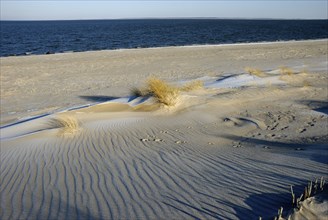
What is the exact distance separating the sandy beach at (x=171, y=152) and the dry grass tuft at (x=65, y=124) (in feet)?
0.10

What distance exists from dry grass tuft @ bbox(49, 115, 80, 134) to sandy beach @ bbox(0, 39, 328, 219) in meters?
0.03

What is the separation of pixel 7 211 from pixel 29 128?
446cm

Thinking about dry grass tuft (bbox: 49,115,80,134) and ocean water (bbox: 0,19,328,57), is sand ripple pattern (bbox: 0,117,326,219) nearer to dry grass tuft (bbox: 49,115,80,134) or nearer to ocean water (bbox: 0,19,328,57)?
dry grass tuft (bbox: 49,115,80,134)

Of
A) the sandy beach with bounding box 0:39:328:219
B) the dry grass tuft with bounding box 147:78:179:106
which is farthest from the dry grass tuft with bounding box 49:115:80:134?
the dry grass tuft with bounding box 147:78:179:106

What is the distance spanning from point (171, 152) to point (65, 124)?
292 centimetres

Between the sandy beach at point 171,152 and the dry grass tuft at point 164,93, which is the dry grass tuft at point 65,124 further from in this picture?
the dry grass tuft at point 164,93

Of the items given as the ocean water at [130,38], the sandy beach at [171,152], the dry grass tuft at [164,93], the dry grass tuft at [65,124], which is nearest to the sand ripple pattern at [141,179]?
the sandy beach at [171,152]

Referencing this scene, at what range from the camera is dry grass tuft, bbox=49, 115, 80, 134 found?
7532 millimetres

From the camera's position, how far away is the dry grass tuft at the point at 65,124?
7532 mm

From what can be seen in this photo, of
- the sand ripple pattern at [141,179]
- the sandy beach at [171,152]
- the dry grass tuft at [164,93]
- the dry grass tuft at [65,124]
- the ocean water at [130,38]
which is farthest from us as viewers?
the ocean water at [130,38]

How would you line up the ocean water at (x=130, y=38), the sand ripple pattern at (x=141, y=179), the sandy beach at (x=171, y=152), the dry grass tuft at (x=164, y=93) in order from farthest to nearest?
the ocean water at (x=130, y=38) < the dry grass tuft at (x=164, y=93) < the sandy beach at (x=171, y=152) < the sand ripple pattern at (x=141, y=179)

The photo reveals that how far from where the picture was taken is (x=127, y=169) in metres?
5.23

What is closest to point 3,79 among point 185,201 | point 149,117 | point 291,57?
point 149,117

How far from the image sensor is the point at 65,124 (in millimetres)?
7824
